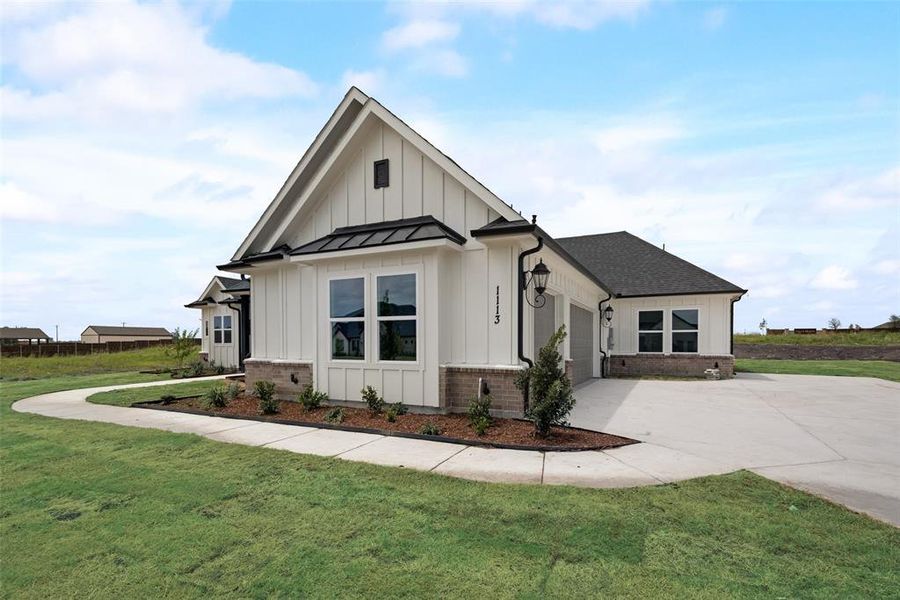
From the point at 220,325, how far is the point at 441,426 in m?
16.9

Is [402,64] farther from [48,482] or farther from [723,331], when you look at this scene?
[723,331]

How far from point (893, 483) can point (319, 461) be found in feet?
21.1

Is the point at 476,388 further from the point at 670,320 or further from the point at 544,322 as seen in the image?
the point at 670,320

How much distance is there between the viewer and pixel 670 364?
1617cm

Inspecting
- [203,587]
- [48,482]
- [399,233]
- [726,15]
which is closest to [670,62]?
[726,15]

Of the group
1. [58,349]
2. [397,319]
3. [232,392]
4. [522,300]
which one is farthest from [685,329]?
[58,349]

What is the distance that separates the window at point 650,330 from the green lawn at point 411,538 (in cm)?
1246

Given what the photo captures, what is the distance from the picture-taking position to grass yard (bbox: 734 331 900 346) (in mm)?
27891

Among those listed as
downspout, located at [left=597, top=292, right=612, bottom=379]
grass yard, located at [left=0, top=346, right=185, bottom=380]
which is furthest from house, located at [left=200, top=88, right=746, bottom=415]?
grass yard, located at [left=0, top=346, right=185, bottom=380]

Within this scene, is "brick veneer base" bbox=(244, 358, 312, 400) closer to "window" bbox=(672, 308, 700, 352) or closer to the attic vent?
the attic vent

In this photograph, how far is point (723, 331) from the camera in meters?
15.6

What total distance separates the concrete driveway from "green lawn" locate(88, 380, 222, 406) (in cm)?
1012

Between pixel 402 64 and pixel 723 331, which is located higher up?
pixel 402 64

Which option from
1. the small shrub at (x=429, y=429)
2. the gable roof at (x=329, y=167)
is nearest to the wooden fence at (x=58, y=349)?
the gable roof at (x=329, y=167)
